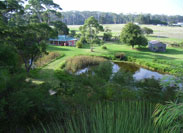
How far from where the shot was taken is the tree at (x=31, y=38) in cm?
917

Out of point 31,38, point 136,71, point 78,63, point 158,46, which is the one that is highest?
point 31,38

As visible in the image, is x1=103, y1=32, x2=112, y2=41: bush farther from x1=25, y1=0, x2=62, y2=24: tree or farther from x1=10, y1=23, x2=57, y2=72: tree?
x1=10, y1=23, x2=57, y2=72: tree

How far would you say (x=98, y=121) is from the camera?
1456mm

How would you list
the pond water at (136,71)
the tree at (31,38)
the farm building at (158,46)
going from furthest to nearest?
the farm building at (158,46) → the pond water at (136,71) → the tree at (31,38)

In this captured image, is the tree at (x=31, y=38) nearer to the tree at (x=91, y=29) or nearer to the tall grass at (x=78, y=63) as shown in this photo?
the tall grass at (x=78, y=63)

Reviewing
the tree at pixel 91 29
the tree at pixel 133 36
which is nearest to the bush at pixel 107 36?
the tree at pixel 133 36

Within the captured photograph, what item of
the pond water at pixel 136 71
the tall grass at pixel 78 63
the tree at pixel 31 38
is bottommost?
the pond water at pixel 136 71

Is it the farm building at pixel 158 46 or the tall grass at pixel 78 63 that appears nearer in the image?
the tall grass at pixel 78 63

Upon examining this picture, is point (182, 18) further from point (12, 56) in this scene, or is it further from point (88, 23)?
point (12, 56)

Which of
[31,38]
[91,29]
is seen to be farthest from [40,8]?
[31,38]

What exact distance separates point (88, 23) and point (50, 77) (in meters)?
12.8

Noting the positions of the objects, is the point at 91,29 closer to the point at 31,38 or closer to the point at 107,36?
the point at 107,36

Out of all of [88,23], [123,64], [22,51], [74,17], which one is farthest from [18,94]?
[74,17]

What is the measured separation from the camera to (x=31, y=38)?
990cm
